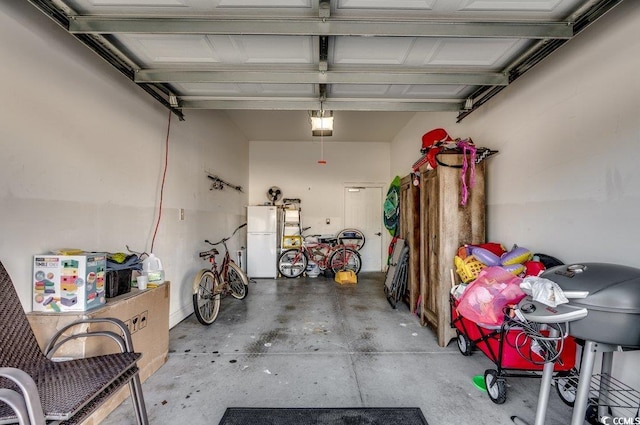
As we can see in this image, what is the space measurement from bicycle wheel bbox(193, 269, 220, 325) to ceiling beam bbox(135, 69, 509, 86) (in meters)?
2.00

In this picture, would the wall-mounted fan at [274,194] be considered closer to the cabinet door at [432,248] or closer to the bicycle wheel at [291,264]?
the bicycle wheel at [291,264]

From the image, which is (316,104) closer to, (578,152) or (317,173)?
(578,152)

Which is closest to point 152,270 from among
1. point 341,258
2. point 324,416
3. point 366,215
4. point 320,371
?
point 320,371

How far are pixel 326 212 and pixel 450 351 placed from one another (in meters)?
4.18

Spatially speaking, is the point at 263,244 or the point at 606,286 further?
the point at 263,244

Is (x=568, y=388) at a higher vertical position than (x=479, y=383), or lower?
higher

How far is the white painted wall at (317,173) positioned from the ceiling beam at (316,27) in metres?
4.58

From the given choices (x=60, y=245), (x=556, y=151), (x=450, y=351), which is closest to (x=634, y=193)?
(x=556, y=151)

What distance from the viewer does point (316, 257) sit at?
5793 millimetres

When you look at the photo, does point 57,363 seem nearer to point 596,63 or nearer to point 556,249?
point 556,249

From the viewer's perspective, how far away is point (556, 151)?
6.42 ft

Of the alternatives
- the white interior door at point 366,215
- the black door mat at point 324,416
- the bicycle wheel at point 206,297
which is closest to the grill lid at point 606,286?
the black door mat at point 324,416

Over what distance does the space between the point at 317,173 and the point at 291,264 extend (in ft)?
7.02

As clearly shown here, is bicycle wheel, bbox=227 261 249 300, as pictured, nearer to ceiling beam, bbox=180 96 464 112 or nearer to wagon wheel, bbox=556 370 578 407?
ceiling beam, bbox=180 96 464 112
